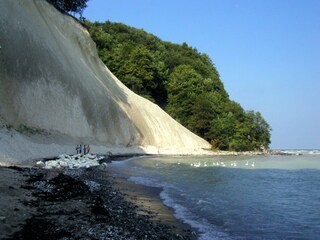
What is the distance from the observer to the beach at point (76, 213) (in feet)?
24.6

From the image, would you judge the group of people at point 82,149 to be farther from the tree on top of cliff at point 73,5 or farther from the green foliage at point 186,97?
the green foliage at point 186,97

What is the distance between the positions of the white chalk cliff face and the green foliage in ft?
49.3

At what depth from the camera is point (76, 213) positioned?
9.44 metres

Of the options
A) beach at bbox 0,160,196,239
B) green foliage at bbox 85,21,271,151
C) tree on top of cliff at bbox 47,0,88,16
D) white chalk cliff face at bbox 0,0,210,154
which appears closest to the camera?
beach at bbox 0,160,196,239

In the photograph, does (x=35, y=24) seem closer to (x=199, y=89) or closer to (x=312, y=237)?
(x=312, y=237)

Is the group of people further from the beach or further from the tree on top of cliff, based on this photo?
the tree on top of cliff

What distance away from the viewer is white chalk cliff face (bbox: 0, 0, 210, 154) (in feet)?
93.1

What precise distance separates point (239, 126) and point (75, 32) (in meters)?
42.3

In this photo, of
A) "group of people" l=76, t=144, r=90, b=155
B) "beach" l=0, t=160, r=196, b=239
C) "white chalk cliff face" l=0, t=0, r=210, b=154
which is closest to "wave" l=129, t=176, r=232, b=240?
"beach" l=0, t=160, r=196, b=239

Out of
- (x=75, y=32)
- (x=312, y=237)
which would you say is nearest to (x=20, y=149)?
(x=312, y=237)

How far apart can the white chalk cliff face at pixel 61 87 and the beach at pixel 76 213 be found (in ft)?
48.0

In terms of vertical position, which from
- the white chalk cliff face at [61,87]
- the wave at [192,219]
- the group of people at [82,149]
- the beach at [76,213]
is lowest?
the wave at [192,219]

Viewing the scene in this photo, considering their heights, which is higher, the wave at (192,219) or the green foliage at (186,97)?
the green foliage at (186,97)

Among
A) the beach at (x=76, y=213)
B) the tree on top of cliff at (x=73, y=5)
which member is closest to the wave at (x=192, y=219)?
the beach at (x=76, y=213)
